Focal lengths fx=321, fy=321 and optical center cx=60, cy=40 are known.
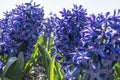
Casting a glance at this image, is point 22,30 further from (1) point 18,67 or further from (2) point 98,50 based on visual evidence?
(2) point 98,50

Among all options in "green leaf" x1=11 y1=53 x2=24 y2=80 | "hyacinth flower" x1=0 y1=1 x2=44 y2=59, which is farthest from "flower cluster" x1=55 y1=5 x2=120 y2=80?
"hyacinth flower" x1=0 y1=1 x2=44 y2=59

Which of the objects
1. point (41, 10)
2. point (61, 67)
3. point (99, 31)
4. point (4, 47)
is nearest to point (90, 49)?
point (99, 31)

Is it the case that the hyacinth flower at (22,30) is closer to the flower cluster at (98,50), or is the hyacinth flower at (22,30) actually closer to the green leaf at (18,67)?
the green leaf at (18,67)

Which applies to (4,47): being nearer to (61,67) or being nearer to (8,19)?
(8,19)

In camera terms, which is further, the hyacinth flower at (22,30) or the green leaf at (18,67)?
the hyacinth flower at (22,30)

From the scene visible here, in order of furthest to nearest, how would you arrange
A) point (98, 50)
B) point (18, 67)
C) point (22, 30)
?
point (22, 30) < point (18, 67) < point (98, 50)

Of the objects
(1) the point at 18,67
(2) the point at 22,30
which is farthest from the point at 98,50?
(2) the point at 22,30

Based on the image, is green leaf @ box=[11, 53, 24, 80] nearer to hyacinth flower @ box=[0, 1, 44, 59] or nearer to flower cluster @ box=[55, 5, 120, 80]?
flower cluster @ box=[55, 5, 120, 80]

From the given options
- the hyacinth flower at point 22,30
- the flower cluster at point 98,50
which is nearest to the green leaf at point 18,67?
the flower cluster at point 98,50

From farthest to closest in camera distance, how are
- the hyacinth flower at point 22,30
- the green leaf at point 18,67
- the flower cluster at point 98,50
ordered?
the hyacinth flower at point 22,30 < the green leaf at point 18,67 < the flower cluster at point 98,50
